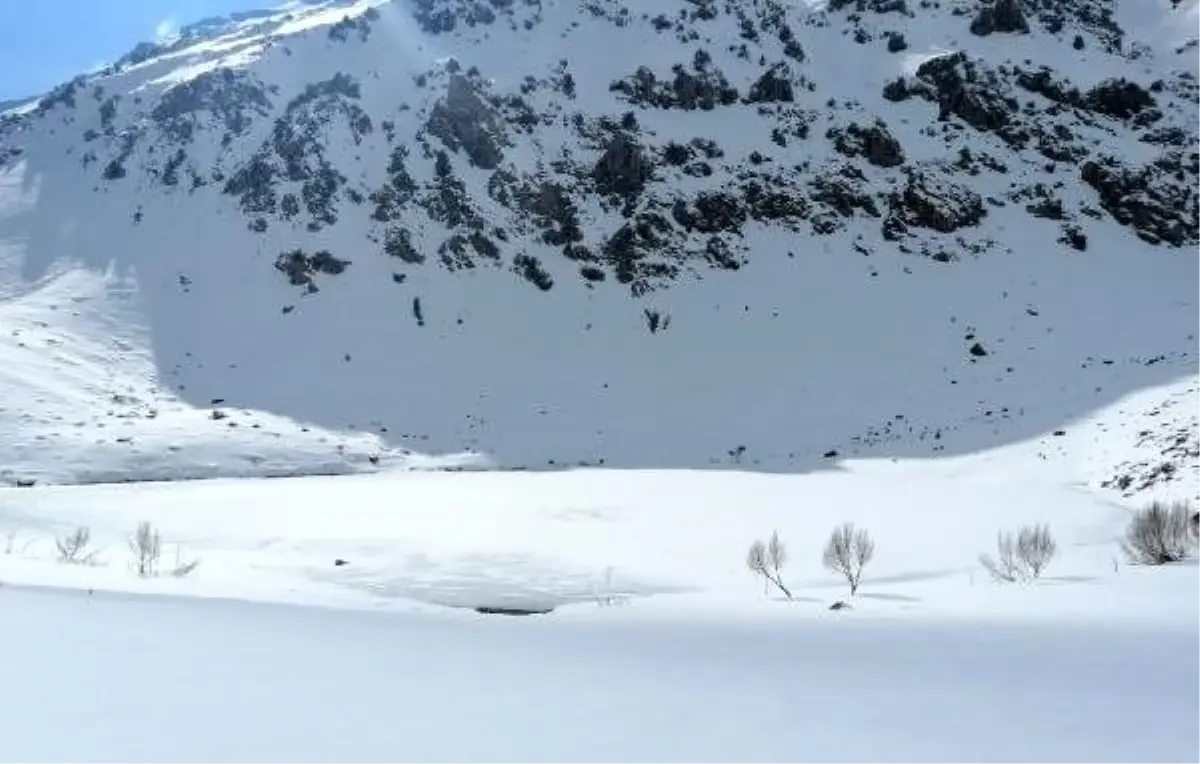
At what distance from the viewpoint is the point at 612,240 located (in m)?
59.1

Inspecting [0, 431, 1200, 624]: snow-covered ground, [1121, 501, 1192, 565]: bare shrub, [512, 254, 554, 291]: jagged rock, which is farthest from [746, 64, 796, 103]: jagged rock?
[1121, 501, 1192, 565]: bare shrub

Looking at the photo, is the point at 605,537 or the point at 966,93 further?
the point at 966,93

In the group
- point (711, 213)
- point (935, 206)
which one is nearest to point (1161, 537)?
point (711, 213)

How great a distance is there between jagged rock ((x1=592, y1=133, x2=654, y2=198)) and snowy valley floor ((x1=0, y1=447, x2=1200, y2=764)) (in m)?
43.4

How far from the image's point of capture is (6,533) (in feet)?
74.8

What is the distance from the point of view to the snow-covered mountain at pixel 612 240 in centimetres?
4109

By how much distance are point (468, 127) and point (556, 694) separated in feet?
202

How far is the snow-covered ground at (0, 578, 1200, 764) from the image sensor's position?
5.02 meters

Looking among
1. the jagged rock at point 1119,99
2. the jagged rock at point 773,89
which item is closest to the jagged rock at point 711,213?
the jagged rock at point 773,89

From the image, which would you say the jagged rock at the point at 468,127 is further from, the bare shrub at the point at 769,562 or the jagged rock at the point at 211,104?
the bare shrub at the point at 769,562

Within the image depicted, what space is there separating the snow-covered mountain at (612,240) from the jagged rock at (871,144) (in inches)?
9.7

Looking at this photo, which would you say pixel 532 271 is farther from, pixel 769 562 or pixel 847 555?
pixel 847 555

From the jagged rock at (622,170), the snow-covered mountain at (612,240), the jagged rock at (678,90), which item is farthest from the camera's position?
the jagged rock at (678,90)

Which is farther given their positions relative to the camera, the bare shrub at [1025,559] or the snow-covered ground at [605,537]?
the bare shrub at [1025,559]
